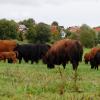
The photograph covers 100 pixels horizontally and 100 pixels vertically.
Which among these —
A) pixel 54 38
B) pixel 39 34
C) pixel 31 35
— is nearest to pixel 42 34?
pixel 39 34

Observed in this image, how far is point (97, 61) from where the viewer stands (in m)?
29.5

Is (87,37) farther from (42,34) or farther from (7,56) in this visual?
(7,56)

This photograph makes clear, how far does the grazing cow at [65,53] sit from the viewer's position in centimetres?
2430

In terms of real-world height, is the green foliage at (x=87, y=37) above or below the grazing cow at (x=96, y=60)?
below

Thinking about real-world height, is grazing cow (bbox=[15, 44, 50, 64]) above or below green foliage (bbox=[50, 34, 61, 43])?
above

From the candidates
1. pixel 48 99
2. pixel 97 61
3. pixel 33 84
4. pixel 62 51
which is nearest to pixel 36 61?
pixel 97 61

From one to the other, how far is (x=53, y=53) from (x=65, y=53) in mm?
1034

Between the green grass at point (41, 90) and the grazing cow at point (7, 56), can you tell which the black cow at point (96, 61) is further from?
the green grass at point (41, 90)

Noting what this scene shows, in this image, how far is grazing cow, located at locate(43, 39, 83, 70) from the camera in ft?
79.7

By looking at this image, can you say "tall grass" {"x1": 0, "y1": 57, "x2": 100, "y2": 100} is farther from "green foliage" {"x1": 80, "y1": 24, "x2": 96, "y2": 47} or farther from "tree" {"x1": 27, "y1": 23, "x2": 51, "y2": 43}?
"green foliage" {"x1": 80, "y1": 24, "x2": 96, "y2": 47}

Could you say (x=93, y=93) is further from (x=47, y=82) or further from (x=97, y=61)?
(x=97, y=61)

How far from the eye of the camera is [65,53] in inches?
979

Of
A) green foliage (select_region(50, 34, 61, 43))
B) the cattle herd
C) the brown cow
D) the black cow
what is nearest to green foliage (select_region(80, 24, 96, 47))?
green foliage (select_region(50, 34, 61, 43))

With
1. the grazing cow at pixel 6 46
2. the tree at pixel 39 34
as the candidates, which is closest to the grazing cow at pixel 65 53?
the grazing cow at pixel 6 46
